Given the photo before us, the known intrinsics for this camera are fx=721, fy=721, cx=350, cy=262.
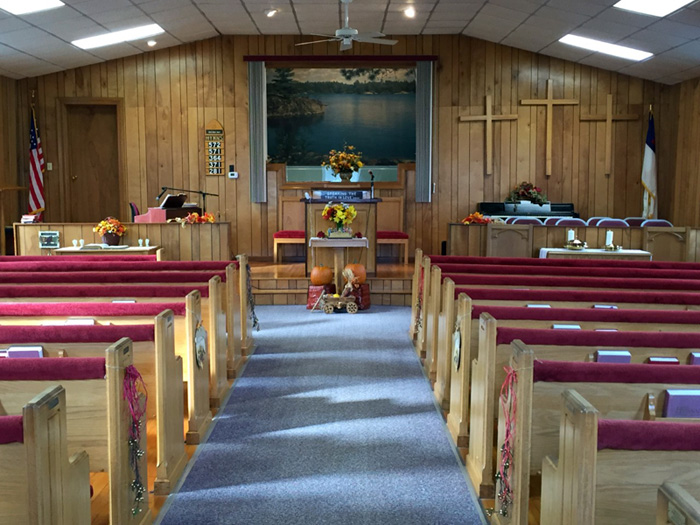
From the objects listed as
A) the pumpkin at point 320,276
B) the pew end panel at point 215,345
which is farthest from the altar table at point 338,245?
the pew end panel at point 215,345

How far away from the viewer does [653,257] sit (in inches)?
319

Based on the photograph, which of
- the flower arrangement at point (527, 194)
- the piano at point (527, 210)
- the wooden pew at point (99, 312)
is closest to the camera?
the wooden pew at point (99, 312)

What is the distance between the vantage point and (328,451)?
375cm

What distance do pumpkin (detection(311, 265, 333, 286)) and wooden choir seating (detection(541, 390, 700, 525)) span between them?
20.0 ft

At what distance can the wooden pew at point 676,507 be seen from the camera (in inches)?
51.6

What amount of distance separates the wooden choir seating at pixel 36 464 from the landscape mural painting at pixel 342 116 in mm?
12183

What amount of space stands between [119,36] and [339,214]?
15.3 ft

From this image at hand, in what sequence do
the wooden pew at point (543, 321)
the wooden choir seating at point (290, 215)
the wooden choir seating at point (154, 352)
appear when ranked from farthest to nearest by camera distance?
the wooden choir seating at point (290, 215) → the wooden pew at point (543, 321) → the wooden choir seating at point (154, 352)

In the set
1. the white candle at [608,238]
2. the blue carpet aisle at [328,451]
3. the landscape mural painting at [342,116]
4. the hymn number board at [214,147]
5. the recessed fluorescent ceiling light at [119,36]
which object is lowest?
the blue carpet aisle at [328,451]

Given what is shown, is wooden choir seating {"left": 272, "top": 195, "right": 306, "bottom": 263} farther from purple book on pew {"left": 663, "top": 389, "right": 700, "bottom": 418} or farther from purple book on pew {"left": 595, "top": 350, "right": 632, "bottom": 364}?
purple book on pew {"left": 663, "top": 389, "right": 700, "bottom": 418}

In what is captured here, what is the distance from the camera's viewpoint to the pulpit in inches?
350

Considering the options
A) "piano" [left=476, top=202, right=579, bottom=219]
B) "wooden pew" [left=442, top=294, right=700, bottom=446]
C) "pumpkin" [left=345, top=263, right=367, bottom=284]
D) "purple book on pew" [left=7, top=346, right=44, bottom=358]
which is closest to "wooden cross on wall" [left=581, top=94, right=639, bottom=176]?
"piano" [left=476, top=202, right=579, bottom=219]

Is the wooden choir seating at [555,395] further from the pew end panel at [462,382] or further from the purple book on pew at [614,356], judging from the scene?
the pew end panel at [462,382]

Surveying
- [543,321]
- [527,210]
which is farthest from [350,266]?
[543,321]
